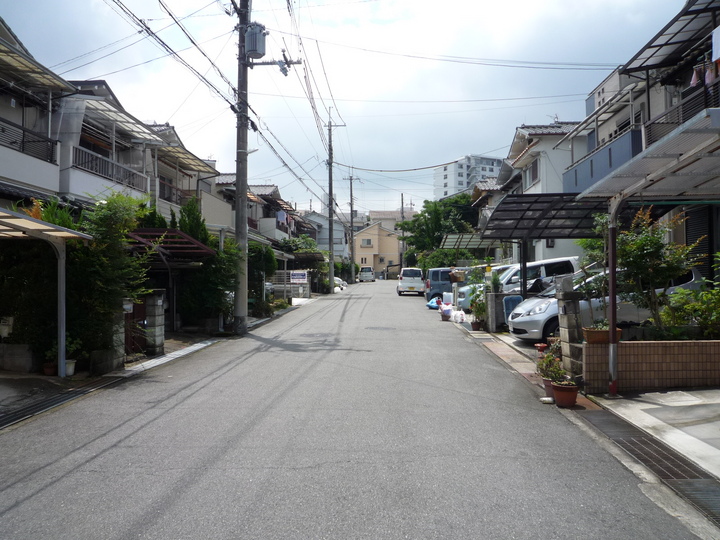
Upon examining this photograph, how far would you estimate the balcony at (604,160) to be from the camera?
1253 cm

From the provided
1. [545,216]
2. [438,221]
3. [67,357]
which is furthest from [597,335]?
[438,221]

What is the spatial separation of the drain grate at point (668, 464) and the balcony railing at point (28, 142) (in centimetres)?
1359

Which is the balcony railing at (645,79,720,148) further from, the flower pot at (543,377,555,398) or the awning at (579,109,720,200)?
the flower pot at (543,377,555,398)

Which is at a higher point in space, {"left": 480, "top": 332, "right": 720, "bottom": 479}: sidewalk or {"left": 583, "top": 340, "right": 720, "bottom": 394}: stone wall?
{"left": 583, "top": 340, "right": 720, "bottom": 394}: stone wall

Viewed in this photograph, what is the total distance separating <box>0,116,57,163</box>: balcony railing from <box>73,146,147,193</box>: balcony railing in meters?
0.72

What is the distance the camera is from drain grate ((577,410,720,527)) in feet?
13.6

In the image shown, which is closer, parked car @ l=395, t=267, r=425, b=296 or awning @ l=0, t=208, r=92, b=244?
awning @ l=0, t=208, r=92, b=244

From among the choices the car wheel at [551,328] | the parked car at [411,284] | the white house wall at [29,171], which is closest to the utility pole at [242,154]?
the white house wall at [29,171]

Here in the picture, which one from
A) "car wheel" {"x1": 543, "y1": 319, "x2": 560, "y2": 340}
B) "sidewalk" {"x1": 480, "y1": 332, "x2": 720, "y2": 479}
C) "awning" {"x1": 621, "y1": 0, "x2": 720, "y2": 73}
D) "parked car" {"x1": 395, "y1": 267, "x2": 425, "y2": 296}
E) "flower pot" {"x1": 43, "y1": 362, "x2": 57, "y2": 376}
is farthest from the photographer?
"parked car" {"x1": 395, "y1": 267, "x2": 425, "y2": 296}

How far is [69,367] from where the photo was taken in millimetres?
8859

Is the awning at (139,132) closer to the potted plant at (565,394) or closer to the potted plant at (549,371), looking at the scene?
the potted plant at (549,371)

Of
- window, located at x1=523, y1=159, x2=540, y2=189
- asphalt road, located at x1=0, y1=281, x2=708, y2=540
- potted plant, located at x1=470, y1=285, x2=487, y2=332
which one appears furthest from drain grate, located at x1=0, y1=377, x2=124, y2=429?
window, located at x1=523, y1=159, x2=540, y2=189

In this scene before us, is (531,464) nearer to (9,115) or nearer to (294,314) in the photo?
(9,115)

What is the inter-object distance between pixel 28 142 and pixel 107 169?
3311 millimetres
